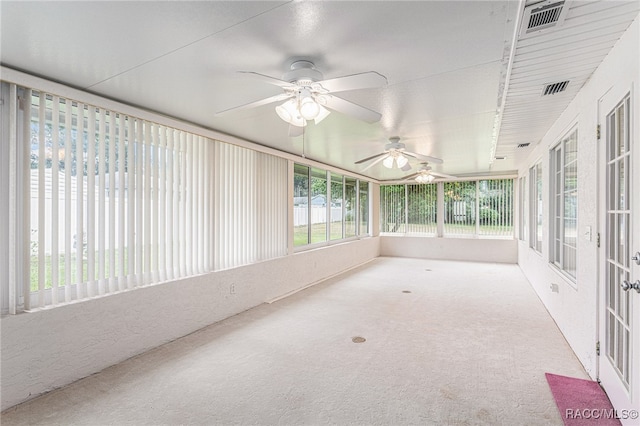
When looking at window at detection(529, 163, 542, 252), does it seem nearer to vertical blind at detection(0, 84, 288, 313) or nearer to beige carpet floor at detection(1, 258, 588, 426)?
beige carpet floor at detection(1, 258, 588, 426)

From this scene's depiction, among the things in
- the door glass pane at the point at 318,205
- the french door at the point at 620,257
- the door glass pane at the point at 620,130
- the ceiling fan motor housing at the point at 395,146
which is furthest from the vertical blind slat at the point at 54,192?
the door glass pane at the point at 318,205

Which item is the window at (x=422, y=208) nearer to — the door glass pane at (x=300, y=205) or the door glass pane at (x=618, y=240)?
the door glass pane at (x=300, y=205)

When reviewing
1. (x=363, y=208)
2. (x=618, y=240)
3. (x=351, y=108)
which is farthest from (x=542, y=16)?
(x=363, y=208)

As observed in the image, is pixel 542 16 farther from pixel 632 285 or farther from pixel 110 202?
pixel 110 202

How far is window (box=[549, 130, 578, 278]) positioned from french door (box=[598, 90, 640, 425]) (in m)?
0.86

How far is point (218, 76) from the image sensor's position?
232 centimetres

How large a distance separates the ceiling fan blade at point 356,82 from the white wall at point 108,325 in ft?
8.49

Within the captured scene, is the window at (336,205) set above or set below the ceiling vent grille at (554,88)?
below

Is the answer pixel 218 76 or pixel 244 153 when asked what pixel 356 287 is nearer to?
pixel 244 153

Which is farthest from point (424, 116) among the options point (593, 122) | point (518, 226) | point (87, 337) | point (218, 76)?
point (518, 226)

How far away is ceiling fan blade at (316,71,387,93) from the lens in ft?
5.79

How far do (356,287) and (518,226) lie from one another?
16.7 feet

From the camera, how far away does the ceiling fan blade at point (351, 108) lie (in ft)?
7.30

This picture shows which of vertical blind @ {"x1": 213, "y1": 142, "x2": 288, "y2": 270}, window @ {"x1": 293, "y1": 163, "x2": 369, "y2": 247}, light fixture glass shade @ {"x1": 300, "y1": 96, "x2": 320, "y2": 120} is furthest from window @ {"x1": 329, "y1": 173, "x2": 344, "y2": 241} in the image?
light fixture glass shade @ {"x1": 300, "y1": 96, "x2": 320, "y2": 120}
